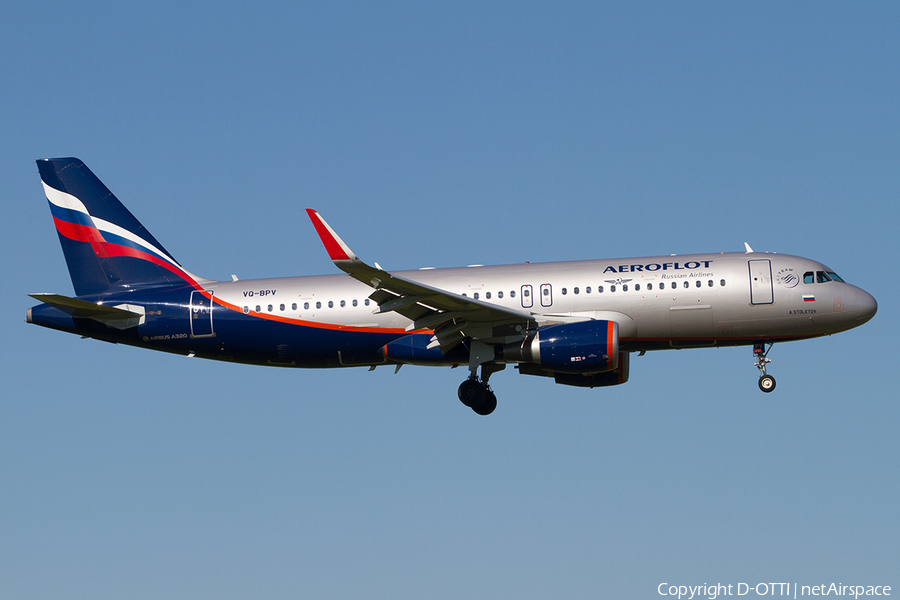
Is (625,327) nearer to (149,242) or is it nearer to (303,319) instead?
(303,319)

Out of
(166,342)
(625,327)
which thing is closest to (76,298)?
(166,342)

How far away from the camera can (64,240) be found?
38.9 meters

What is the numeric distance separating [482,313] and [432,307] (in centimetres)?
155

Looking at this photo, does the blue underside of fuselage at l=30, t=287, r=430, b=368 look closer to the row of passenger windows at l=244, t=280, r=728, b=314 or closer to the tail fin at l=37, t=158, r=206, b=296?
the row of passenger windows at l=244, t=280, r=728, b=314

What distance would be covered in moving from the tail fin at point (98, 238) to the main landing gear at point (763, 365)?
19557 mm

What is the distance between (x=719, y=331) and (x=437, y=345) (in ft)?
29.6

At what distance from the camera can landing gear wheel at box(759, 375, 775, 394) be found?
3459 centimetres

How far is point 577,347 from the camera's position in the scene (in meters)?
32.4

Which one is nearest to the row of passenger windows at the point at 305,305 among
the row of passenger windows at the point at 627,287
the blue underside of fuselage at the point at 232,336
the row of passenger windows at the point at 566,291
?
the row of passenger windows at the point at 566,291

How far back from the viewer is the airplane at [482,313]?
3316 centimetres

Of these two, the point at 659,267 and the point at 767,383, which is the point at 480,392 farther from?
the point at 767,383

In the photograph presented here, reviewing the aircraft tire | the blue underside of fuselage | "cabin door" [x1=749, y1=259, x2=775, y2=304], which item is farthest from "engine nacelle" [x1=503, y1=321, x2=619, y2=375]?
the blue underside of fuselage

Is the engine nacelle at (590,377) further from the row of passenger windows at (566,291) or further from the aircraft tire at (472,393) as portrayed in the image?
the row of passenger windows at (566,291)

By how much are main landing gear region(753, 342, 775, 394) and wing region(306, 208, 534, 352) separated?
7.74m
